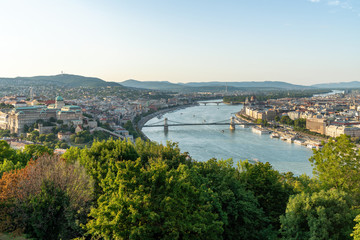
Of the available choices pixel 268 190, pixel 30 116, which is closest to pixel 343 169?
pixel 268 190

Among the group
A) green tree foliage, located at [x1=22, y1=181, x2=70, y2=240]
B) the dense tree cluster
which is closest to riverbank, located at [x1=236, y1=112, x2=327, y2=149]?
the dense tree cluster

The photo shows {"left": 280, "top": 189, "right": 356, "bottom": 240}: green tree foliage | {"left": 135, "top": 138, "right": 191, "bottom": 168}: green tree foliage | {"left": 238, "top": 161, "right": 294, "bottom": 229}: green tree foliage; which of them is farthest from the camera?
{"left": 135, "top": 138, "right": 191, "bottom": 168}: green tree foliage

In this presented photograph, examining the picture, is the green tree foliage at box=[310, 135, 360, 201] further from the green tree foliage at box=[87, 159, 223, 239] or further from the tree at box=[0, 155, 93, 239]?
the tree at box=[0, 155, 93, 239]

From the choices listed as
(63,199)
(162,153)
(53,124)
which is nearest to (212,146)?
(53,124)

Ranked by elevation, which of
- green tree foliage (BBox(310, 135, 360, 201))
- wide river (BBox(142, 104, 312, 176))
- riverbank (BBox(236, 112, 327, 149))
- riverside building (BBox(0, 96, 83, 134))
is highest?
green tree foliage (BBox(310, 135, 360, 201))

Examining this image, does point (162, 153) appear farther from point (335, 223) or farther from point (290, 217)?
point (335, 223)

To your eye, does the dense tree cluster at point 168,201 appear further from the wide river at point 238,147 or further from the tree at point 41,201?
the wide river at point 238,147

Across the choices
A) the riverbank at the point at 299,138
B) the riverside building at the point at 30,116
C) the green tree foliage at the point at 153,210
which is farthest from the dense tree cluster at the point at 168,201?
the riverside building at the point at 30,116
